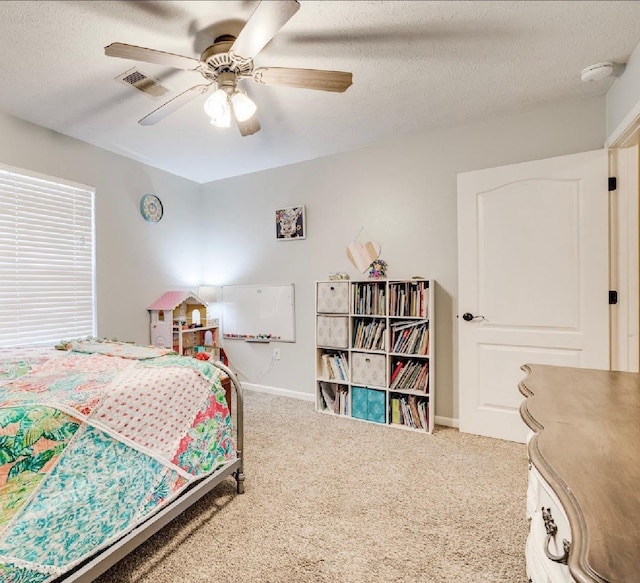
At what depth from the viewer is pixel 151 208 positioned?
3.61 metres

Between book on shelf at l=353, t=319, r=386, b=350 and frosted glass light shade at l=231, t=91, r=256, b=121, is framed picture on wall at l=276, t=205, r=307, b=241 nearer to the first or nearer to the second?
book on shelf at l=353, t=319, r=386, b=350

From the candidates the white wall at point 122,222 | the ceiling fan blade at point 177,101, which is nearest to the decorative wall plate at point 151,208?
the white wall at point 122,222

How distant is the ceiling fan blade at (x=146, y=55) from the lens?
1472 millimetres

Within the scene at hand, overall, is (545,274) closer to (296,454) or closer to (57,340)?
(296,454)

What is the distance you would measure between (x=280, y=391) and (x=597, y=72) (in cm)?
348

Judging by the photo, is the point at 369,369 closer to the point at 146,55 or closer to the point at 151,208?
→ the point at 146,55

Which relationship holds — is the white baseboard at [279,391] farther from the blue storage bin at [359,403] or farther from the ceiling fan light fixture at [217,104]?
the ceiling fan light fixture at [217,104]

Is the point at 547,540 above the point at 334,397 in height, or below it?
above

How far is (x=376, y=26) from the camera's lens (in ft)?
5.73

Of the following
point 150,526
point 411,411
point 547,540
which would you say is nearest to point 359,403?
point 411,411

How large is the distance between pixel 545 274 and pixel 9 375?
3134mm

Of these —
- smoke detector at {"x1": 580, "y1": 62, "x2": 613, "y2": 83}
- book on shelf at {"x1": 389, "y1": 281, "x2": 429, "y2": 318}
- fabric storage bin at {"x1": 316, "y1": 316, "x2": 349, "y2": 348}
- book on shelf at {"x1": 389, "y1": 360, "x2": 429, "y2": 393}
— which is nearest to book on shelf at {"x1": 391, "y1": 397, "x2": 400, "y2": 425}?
book on shelf at {"x1": 389, "y1": 360, "x2": 429, "y2": 393}

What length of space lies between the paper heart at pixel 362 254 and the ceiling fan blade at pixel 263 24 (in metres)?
1.94

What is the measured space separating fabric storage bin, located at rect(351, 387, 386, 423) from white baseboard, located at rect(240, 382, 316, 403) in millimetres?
595
